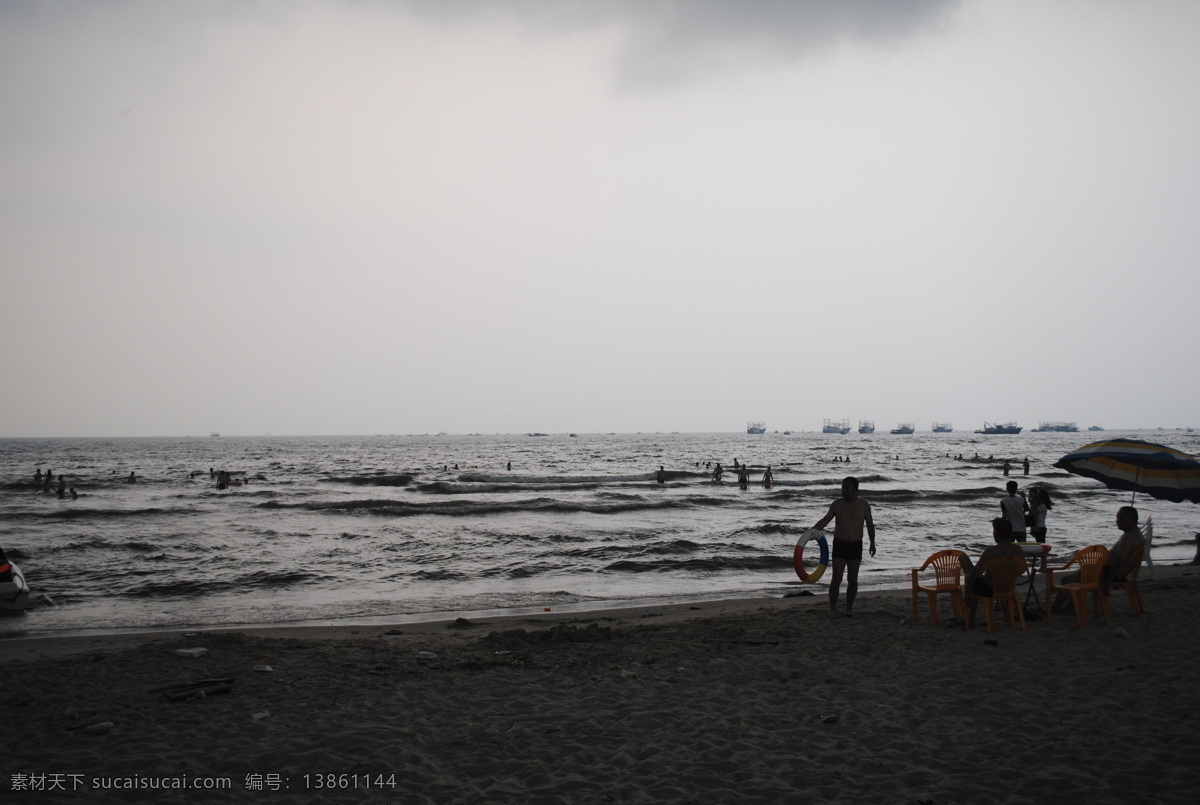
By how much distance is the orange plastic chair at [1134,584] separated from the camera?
8.58m

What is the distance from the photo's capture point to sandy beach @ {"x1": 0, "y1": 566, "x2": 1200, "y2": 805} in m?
4.52

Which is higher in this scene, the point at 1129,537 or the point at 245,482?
the point at 1129,537

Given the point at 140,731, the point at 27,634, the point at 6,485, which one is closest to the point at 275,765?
the point at 140,731


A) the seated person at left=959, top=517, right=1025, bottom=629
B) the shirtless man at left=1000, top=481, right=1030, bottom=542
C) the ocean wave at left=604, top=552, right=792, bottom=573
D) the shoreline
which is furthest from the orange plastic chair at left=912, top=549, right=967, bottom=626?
the ocean wave at left=604, top=552, right=792, bottom=573

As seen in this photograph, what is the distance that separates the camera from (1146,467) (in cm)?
925

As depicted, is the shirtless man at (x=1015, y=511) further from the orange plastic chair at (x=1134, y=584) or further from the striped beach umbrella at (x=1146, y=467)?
the orange plastic chair at (x=1134, y=584)

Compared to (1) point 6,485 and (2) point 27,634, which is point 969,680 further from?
(1) point 6,485

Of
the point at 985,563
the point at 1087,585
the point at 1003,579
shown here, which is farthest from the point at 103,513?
the point at 1087,585

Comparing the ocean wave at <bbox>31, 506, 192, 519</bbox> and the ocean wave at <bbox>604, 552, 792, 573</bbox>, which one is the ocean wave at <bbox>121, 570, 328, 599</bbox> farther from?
the ocean wave at <bbox>31, 506, 192, 519</bbox>

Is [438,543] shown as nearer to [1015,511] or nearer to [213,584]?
[213,584]

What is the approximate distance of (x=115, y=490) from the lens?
4006 cm

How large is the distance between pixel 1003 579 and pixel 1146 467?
9.82 feet

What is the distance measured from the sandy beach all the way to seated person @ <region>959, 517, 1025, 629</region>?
0.46 metres

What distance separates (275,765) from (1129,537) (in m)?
9.92
